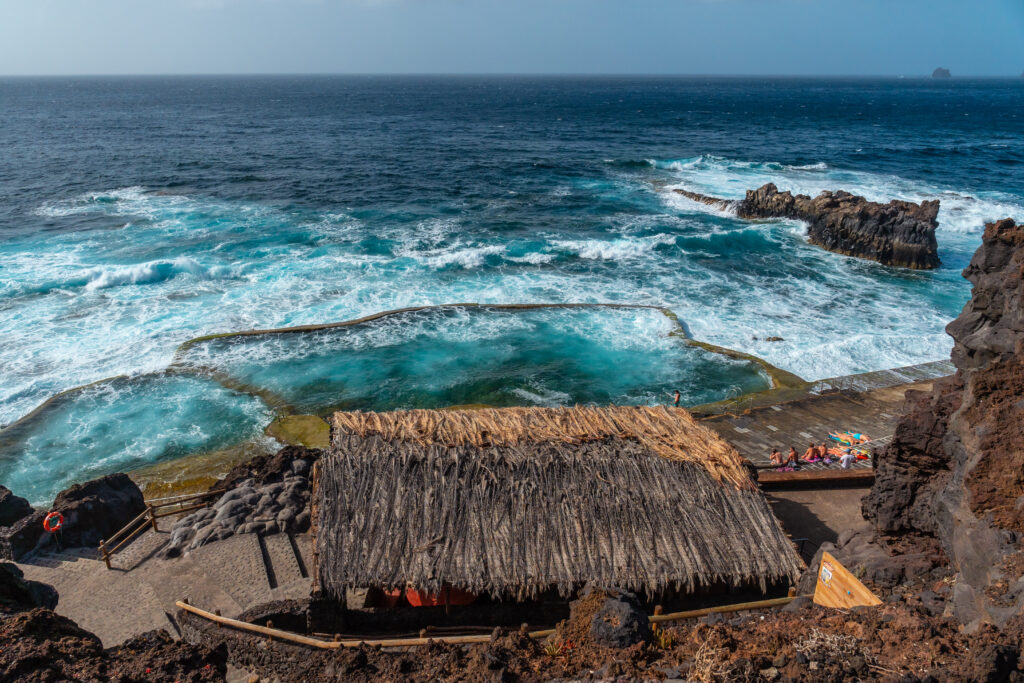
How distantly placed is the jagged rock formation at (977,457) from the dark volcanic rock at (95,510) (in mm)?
18700

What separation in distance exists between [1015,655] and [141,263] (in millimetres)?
42397

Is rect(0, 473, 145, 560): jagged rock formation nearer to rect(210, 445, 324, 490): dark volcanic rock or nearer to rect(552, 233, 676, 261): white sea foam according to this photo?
rect(210, 445, 324, 490): dark volcanic rock

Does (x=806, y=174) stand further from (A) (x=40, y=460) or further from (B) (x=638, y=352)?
(A) (x=40, y=460)

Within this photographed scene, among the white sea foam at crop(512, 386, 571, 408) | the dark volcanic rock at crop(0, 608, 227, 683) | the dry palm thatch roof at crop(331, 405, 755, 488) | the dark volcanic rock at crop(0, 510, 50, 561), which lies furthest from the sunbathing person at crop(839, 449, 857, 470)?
the dark volcanic rock at crop(0, 510, 50, 561)

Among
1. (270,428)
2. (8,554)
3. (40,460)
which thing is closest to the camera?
(8,554)

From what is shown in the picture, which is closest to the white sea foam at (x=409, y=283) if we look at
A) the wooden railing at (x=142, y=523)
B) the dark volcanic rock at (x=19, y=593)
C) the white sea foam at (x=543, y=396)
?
the white sea foam at (x=543, y=396)

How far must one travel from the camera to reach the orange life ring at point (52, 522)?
1588cm

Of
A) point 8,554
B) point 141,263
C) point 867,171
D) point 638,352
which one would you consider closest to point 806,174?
point 867,171

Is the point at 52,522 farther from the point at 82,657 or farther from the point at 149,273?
the point at 149,273

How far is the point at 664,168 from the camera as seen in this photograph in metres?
73.4

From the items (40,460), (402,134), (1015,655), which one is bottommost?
(40,460)

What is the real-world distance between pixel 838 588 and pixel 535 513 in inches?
233

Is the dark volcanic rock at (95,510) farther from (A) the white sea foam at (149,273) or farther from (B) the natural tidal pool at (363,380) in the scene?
(A) the white sea foam at (149,273)

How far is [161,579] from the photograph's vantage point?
47.8ft
